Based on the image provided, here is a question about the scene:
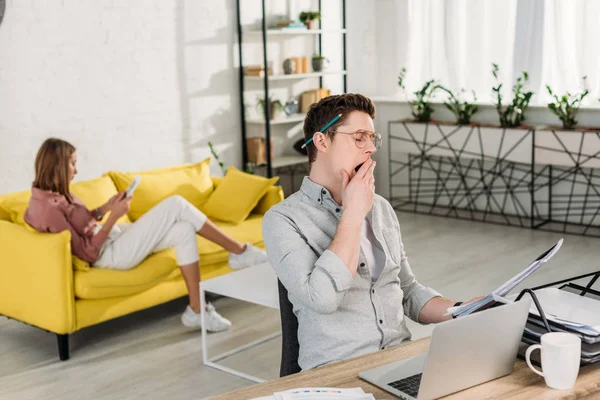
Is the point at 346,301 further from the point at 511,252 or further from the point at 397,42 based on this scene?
the point at 397,42

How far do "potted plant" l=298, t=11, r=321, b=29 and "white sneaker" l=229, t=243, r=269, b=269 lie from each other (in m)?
2.80

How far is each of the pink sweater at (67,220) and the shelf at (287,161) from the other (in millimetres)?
2726

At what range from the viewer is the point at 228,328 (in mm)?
4234

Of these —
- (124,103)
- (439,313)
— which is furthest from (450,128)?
(439,313)

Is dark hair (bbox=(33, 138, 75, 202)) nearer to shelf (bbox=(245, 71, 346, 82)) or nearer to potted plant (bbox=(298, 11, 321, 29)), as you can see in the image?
shelf (bbox=(245, 71, 346, 82))

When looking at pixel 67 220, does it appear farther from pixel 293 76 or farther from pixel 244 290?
pixel 293 76

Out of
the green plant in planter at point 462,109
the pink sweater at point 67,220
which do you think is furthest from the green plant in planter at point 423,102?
the pink sweater at point 67,220

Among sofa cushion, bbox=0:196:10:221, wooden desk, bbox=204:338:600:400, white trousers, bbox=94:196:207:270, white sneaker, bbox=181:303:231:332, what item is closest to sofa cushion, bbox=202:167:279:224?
white trousers, bbox=94:196:207:270

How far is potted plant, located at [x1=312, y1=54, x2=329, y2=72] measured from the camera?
685 cm

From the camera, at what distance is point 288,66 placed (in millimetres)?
6645

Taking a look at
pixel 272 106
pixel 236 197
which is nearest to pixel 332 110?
pixel 236 197

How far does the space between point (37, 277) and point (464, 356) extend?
110 inches

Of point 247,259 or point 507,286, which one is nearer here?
point 507,286

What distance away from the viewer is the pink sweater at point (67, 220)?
154 inches
